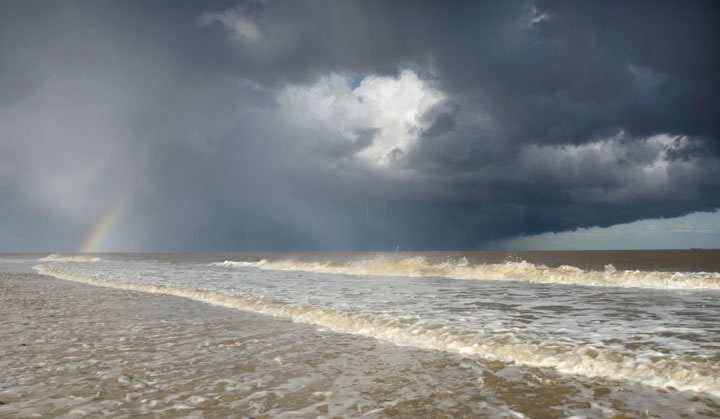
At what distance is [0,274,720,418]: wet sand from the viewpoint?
5.62 metres

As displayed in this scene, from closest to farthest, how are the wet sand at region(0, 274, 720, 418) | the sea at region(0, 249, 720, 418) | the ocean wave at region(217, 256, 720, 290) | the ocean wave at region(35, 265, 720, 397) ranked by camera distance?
the wet sand at region(0, 274, 720, 418), the sea at region(0, 249, 720, 418), the ocean wave at region(35, 265, 720, 397), the ocean wave at region(217, 256, 720, 290)

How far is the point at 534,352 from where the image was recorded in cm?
855

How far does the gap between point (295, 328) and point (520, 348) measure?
19.0 feet

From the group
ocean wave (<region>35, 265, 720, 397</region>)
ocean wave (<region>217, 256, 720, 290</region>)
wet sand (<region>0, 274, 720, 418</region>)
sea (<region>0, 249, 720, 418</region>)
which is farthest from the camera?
ocean wave (<region>217, 256, 720, 290</region>)

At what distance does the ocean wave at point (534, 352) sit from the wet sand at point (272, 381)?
0.46 m

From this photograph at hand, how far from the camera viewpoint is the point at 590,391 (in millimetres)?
6395

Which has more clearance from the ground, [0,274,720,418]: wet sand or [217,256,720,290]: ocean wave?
[217,256,720,290]: ocean wave

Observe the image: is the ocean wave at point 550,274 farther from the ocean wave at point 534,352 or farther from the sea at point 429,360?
the ocean wave at point 534,352

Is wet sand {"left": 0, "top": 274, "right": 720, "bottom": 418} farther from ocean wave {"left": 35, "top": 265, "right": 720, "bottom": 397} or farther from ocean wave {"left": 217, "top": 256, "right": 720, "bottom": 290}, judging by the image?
ocean wave {"left": 217, "top": 256, "right": 720, "bottom": 290}

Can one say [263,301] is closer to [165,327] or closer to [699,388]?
[165,327]

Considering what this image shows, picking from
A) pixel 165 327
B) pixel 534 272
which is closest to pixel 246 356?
pixel 165 327

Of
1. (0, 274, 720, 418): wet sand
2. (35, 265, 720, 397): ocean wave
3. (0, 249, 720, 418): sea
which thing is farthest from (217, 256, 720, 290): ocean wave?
(0, 274, 720, 418): wet sand

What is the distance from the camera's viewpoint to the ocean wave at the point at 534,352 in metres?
6.92

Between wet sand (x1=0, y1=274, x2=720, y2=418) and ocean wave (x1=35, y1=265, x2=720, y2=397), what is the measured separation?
0.46 metres
